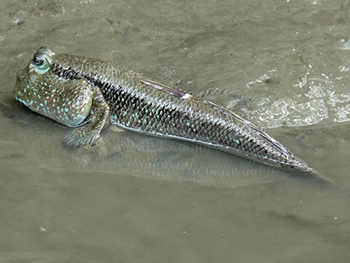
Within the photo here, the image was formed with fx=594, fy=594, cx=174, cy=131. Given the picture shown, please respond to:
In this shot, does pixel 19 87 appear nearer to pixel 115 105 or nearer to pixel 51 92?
pixel 51 92

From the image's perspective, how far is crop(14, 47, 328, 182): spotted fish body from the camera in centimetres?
391

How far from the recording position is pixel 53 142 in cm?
398

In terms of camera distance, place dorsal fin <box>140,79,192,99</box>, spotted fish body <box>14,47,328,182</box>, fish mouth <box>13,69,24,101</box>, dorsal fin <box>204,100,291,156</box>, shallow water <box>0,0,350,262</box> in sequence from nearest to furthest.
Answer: shallow water <box>0,0,350,262</box> → dorsal fin <box>204,100,291,156</box> → spotted fish body <box>14,47,328,182</box> → dorsal fin <box>140,79,192,99</box> → fish mouth <box>13,69,24,101</box>

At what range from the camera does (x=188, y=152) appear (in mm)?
3947

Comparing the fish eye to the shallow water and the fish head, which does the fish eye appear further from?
the shallow water

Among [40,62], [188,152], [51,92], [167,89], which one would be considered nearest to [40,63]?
[40,62]

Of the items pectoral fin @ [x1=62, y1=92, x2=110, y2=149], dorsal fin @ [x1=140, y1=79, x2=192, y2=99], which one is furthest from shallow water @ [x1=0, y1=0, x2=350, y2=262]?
dorsal fin @ [x1=140, y1=79, x2=192, y2=99]

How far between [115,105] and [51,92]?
45cm

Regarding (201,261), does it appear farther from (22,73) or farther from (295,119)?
(22,73)

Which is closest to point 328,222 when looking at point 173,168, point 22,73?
point 173,168

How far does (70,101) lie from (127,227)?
1142 mm

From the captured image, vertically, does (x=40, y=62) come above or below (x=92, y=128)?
above

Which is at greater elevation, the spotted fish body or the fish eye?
the fish eye

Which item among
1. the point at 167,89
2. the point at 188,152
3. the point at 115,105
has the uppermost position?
the point at 167,89
